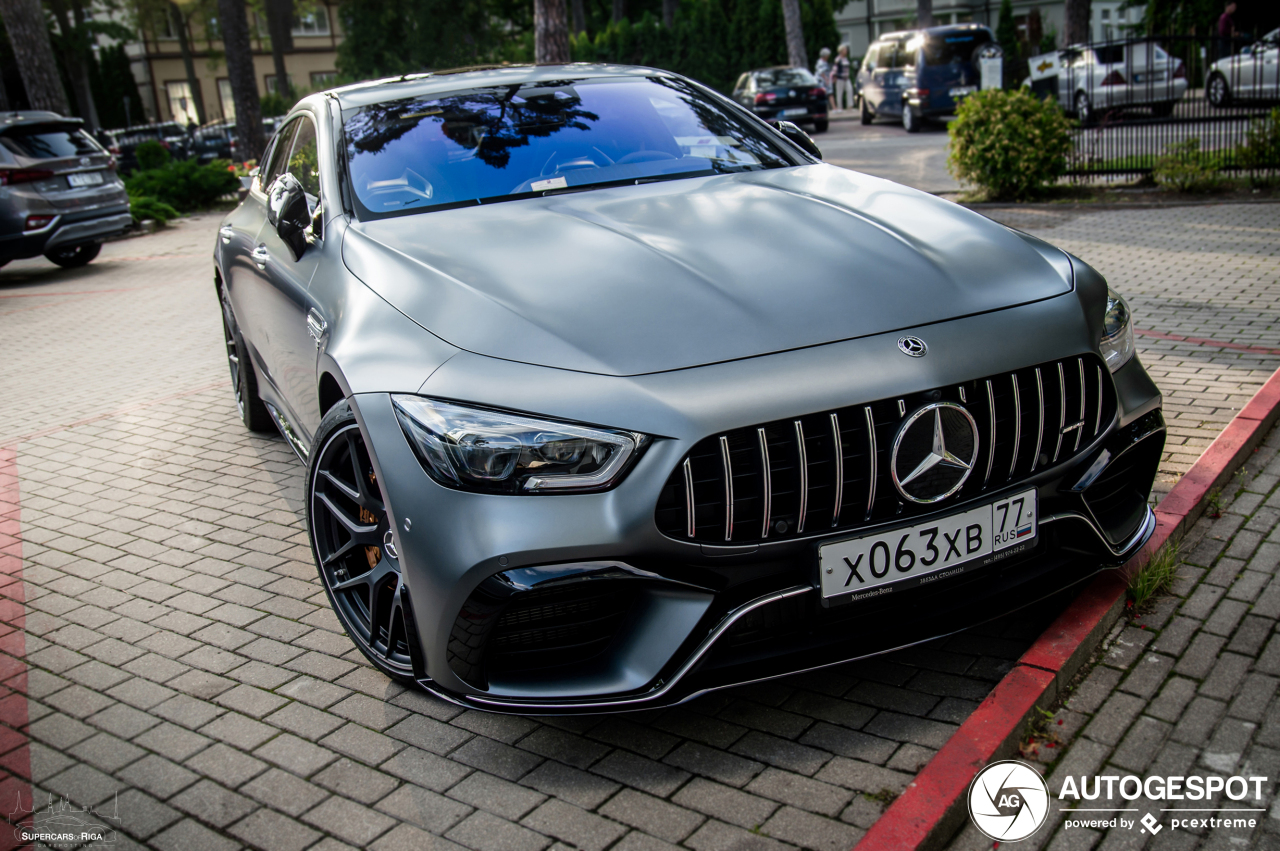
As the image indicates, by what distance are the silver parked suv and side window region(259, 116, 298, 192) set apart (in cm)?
883

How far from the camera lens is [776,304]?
8.88 feet

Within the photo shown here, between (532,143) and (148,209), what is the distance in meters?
16.5

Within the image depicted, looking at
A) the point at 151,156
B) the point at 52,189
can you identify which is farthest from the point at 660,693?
the point at 151,156

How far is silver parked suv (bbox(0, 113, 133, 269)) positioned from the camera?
41.0 feet

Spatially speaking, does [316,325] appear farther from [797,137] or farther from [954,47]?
[954,47]

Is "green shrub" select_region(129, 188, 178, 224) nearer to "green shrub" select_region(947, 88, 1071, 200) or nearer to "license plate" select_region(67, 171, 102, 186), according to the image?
"license plate" select_region(67, 171, 102, 186)

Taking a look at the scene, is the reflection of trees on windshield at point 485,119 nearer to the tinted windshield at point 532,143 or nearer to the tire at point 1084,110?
the tinted windshield at point 532,143

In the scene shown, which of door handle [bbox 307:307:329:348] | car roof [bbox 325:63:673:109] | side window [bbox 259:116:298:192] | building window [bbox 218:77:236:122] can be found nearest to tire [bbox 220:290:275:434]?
side window [bbox 259:116:298:192]

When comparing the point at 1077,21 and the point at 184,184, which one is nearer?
the point at 184,184

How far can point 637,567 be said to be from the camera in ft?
7.86

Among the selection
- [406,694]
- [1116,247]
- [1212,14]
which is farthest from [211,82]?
[406,694]

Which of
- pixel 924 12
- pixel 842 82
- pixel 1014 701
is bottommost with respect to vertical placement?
pixel 1014 701

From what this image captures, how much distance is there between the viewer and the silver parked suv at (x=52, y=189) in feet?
41.0

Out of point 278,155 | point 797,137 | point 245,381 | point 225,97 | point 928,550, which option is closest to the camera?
point 928,550
